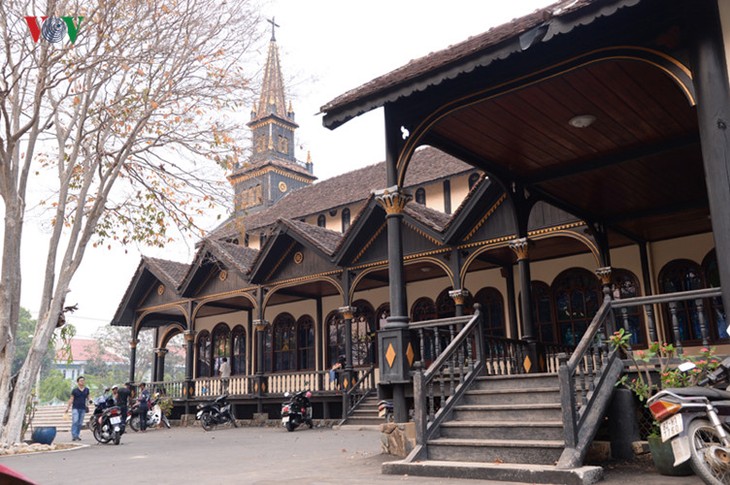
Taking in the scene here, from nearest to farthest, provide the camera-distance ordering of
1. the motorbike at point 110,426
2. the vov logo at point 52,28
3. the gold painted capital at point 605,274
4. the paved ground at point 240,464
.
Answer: the paved ground at point 240,464 → the vov logo at point 52,28 → the gold painted capital at point 605,274 → the motorbike at point 110,426

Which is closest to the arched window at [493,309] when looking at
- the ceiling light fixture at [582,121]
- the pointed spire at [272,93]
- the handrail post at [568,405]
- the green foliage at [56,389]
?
the ceiling light fixture at [582,121]

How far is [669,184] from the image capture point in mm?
13008

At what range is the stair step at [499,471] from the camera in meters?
6.55

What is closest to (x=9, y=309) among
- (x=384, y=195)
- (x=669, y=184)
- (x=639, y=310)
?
(x=384, y=195)

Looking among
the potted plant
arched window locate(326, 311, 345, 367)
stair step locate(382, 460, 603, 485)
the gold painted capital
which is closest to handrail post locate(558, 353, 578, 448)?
stair step locate(382, 460, 603, 485)

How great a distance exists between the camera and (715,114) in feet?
23.1

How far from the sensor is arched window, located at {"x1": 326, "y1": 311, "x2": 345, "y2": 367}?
24.3 metres

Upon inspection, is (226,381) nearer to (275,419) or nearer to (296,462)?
(275,419)

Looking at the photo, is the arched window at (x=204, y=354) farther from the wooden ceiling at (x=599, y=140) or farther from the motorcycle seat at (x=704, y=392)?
the motorcycle seat at (x=704, y=392)

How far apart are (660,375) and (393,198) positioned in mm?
4469

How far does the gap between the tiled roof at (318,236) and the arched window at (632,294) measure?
8.43 metres

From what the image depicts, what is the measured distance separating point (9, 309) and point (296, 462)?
8.24 metres

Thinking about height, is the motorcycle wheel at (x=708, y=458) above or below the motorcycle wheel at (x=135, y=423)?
above

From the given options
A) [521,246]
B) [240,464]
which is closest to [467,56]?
[521,246]
